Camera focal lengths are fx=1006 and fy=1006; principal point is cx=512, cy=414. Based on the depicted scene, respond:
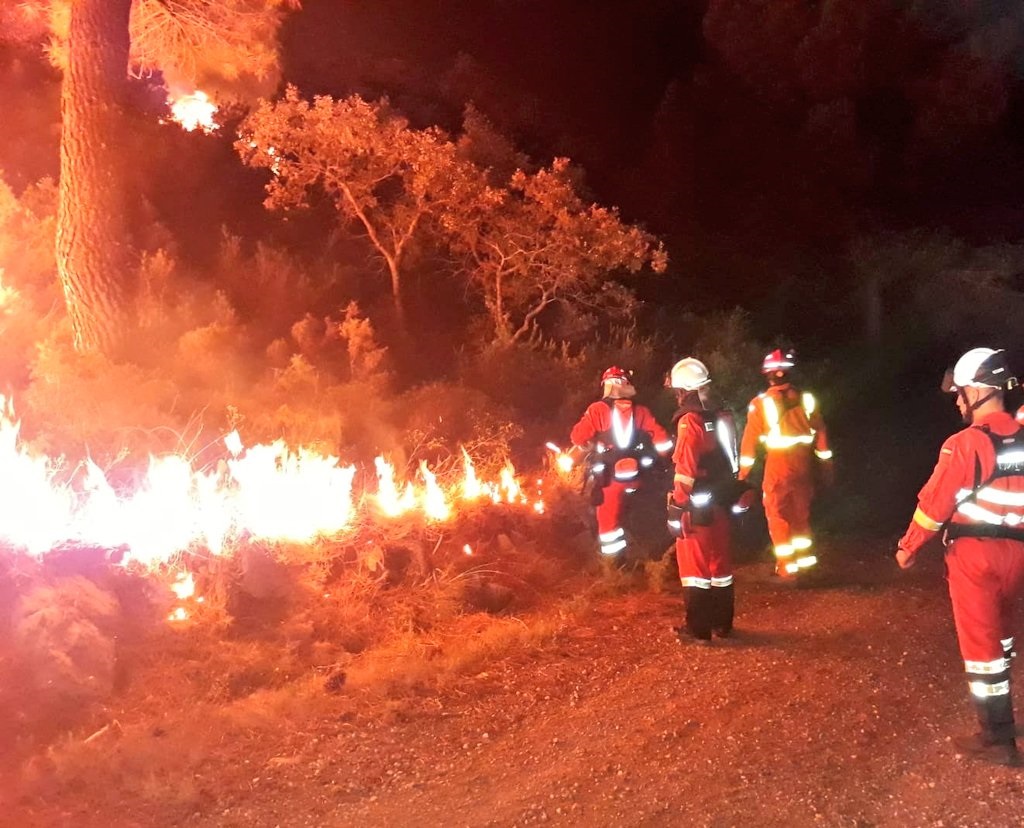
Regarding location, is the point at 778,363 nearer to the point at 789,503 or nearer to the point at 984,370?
the point at 789,503

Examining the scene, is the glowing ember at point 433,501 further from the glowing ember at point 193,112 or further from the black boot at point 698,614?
the glowing ember at point 193,112

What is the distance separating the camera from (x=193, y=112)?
52.1 ft

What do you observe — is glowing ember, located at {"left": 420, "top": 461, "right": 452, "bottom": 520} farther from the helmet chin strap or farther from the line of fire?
the helmet chin strap

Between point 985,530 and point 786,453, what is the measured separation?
3.08 metres

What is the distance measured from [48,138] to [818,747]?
14352 mm

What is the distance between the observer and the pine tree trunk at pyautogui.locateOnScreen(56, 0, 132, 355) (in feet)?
34.9

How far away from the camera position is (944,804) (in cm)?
467

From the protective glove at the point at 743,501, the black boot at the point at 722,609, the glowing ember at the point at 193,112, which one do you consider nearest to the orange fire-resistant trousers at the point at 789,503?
the protective glove at the point at 743,501

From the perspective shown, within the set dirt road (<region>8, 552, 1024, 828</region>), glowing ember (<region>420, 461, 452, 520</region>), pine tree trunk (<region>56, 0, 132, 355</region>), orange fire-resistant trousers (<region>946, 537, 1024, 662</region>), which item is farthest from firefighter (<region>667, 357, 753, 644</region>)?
pine tree trunk (<region>56, 0, 132, 355</region>)

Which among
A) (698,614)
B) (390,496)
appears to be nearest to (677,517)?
(698,614)

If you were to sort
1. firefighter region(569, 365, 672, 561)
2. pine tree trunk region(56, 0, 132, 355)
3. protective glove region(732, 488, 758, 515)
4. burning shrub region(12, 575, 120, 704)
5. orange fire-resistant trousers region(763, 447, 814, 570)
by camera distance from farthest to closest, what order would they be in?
1. pine tree trunk region(56, 0, 132, 355)
2. orange fire-resistant trousers region(763, 447, 814, 570)
3. firefighter region(569, 365, 672, 561)
4. protective glove region(732, 488, 758, 515)
5. burning shrub region(12, 575, 120, 704)

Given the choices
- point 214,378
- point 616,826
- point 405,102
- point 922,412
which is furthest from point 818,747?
point 922,412

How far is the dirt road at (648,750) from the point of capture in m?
4.71

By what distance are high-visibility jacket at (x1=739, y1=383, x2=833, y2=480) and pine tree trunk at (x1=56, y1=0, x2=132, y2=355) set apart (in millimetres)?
6739
